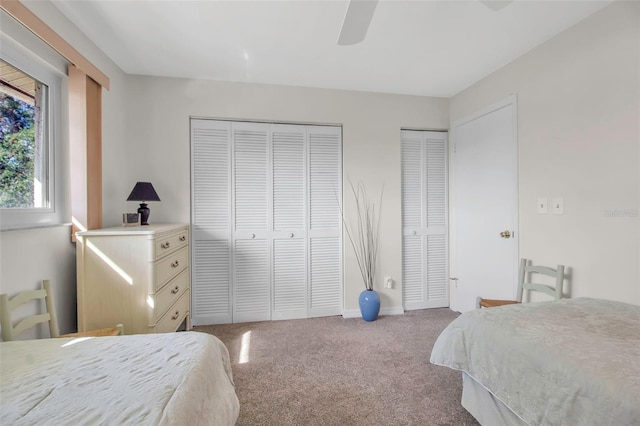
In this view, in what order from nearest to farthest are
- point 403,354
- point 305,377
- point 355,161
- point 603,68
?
point 603,68
point 305,377
point 403,354
point 355,161

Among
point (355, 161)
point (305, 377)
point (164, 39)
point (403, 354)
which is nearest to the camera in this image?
point (305, 377)

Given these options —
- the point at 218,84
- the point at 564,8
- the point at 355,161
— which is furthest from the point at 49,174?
the point at 564,8

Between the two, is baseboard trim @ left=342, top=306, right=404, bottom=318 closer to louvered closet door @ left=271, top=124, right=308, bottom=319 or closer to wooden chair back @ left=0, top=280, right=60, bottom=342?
louvered closet door @ left=271, top=124, right=308, bottom=319

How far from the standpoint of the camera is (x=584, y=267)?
5.99 feet

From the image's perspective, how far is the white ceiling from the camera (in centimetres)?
170

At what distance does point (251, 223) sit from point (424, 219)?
77.9 inches

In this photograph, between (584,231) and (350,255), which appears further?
(350,255)

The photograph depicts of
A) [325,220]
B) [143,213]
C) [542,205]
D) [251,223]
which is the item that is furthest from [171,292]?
[542,205]

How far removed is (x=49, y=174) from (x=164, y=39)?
1246 mm

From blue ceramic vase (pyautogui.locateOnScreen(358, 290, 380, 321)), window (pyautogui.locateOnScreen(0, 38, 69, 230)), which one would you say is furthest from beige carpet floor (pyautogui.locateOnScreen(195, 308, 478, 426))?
window (pyautogui.locateOnScreen(0, 38, 69, 230))

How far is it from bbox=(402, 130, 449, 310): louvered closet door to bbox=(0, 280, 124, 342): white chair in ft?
9.00

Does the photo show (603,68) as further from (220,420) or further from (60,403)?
(60,403)

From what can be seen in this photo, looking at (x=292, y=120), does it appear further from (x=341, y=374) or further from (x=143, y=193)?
(x=341, y=374)

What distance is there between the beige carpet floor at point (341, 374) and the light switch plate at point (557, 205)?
4.64ft
